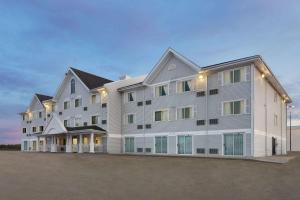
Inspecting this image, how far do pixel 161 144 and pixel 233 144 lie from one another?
9149 millimetres

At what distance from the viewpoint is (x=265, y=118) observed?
3119 cm

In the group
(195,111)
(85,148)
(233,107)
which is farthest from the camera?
(85,148)

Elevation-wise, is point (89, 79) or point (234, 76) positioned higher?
point (89, 79)

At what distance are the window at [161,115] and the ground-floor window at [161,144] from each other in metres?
2.12

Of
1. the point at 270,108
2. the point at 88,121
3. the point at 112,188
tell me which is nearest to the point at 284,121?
the point at 270,108

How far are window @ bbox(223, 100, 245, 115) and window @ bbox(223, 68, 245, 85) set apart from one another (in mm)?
2106

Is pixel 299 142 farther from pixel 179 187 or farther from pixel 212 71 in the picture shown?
pixel 179 187

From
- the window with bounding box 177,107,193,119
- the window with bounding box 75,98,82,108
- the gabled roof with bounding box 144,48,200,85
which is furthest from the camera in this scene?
the window with bounding box 75,98,82,108

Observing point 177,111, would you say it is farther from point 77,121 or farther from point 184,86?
point 77,121

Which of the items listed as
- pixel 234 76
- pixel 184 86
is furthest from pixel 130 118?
pixel 234 76

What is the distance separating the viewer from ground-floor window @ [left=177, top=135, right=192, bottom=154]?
104 feet

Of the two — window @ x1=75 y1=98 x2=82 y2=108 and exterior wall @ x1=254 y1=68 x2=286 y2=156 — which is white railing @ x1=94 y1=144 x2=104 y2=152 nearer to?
window @ x1=75 y1=98 x2=82 y2=108

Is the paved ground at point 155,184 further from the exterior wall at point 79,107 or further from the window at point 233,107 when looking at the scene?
the exterior wall at point 79,107

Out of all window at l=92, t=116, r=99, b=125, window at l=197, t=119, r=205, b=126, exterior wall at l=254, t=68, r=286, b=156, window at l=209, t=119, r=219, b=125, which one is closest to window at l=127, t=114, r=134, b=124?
window at l=92, t=116, r=99, b=125
